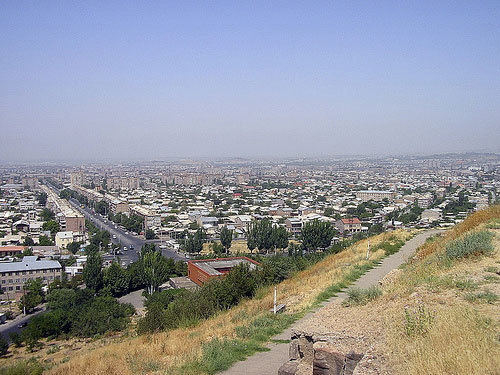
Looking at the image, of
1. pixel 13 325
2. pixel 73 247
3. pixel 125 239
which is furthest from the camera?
pixel 125 239

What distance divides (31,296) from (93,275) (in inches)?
104

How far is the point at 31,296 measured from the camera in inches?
733

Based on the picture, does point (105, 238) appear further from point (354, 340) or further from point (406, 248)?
point (354, 340)

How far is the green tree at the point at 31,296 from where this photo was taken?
1812cm

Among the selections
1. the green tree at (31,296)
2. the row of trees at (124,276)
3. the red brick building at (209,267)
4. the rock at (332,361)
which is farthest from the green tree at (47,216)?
the rock at (332,361)

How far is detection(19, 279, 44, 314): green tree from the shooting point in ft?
59.5

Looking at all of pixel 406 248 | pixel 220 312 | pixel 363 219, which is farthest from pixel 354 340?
pixel 363 219

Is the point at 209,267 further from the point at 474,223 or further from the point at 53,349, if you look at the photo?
the point at 474,223

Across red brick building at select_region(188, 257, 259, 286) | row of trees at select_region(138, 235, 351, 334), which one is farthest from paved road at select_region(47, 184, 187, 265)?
row of trees at select_region(138, 235, 351, 334)

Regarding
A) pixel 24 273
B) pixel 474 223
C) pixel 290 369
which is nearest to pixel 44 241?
pixel 24 273

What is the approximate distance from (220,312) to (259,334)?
2.16 meters

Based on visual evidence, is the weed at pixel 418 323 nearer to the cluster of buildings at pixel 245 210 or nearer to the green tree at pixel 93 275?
the green tree at pixel 93 275

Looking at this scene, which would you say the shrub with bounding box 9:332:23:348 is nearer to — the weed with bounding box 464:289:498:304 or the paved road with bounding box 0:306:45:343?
the paved road with bounding box 0:306:45:343

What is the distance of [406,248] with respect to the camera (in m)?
10.2
